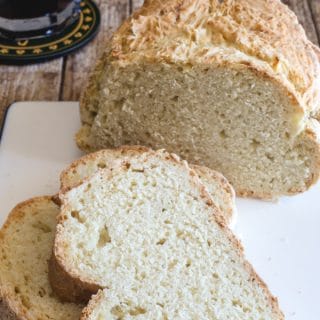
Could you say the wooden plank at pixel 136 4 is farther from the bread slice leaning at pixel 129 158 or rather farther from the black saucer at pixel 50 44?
→ the bread slice leaning at pixel 129 158

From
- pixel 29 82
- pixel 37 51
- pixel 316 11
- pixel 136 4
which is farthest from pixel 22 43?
pixel 316 11

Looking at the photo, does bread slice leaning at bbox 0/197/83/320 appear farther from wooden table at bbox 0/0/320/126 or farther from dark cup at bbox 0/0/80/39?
dark cup at bbox 0/0/80/39

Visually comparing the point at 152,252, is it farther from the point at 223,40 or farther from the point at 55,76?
the point at 55,76

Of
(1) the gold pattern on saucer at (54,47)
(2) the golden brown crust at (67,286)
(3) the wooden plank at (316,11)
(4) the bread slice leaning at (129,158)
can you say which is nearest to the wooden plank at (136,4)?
(1) the gold pattern on saucer at (54,47)

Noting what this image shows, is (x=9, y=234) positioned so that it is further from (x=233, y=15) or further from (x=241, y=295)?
(x=233, y=15)

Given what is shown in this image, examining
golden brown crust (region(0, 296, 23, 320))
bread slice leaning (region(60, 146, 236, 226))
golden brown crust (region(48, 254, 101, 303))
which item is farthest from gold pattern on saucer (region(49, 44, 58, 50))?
golden brown crust (region(0, 296, 23, 320))

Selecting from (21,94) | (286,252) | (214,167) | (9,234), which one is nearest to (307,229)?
(286,252)
